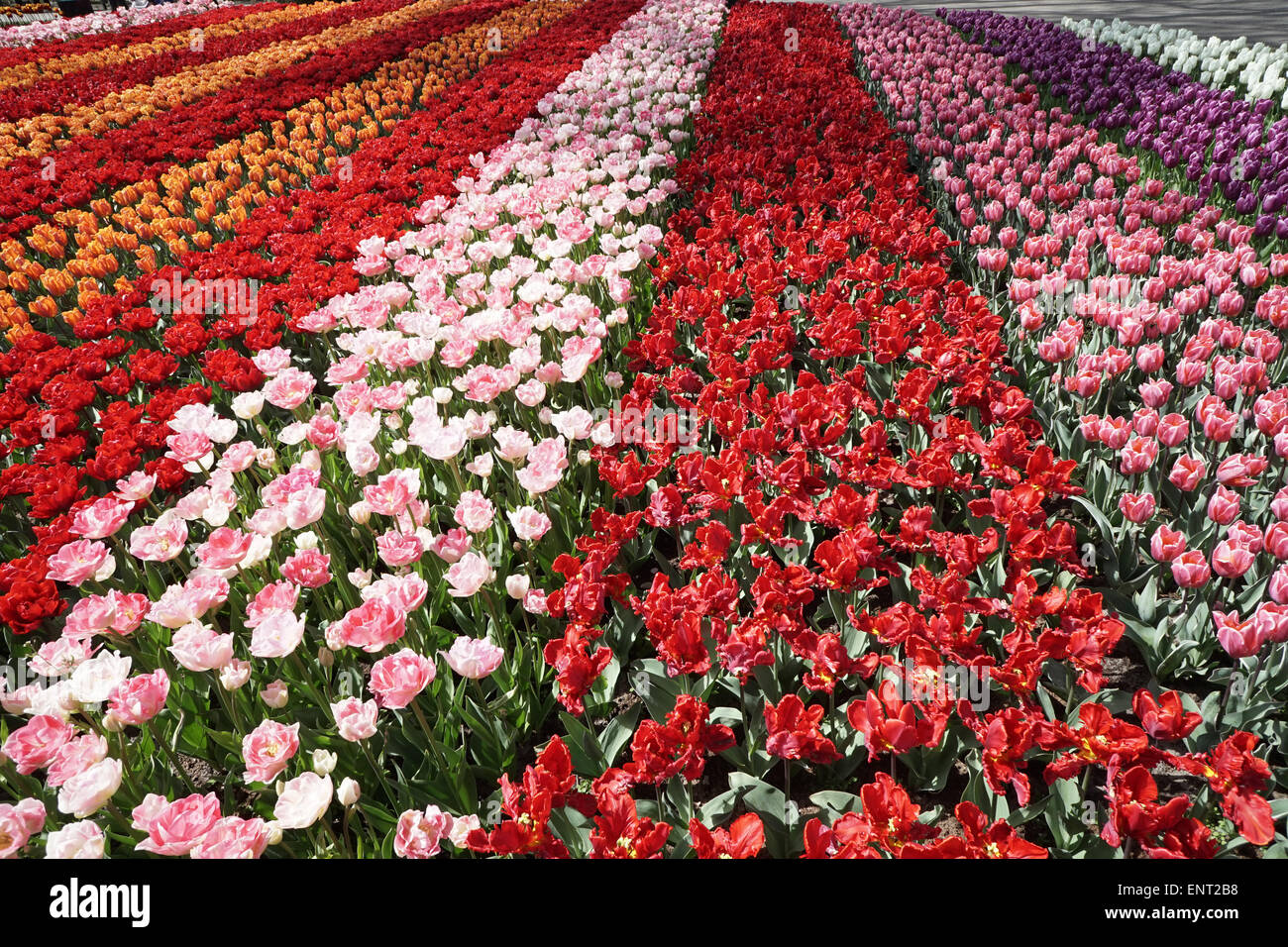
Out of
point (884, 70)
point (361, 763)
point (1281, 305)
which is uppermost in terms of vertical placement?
point (884, 70)

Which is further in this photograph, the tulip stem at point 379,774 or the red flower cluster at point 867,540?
the tulip stem at point 379,774

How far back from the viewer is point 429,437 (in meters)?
2.49

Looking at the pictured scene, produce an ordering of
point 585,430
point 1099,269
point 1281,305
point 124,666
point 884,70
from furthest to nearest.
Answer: point 884,70 < point 1099,269 < point 1281,305 < point 585,430 < point 124,666

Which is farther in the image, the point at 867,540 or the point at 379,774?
the point at 867,540

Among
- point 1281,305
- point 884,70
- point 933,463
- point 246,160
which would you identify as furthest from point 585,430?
point 884,70

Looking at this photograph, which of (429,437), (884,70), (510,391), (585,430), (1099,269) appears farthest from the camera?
(884,70)

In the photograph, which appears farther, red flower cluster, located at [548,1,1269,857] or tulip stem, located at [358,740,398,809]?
tulip stem, located at [358,740,398,809]

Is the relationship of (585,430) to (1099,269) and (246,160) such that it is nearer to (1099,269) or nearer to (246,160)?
(1099,269)

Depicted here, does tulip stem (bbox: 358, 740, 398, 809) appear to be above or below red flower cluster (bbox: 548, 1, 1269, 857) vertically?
below

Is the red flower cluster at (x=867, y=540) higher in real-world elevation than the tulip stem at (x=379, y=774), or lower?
higher

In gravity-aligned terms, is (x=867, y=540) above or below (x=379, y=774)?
above

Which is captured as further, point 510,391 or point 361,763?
point 510,391

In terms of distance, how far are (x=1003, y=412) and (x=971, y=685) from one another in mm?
1075
